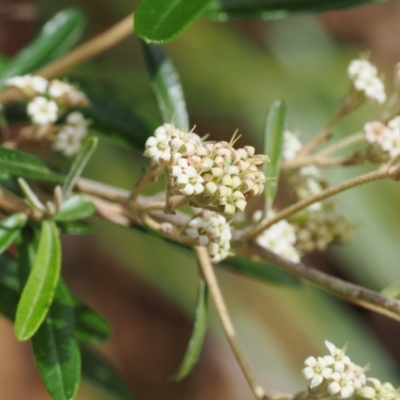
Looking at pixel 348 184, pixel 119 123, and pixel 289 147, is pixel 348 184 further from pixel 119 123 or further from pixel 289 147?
pixel 119 123

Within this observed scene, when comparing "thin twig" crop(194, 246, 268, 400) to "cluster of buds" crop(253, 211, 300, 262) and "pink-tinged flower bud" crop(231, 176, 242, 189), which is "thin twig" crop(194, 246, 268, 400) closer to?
"cluster of buds" crop(253, 211, 300, 262)

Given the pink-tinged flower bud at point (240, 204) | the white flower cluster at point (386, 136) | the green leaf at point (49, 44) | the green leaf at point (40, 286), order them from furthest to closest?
the green leaf at point (49, 44) < the white flower cluster at point (386, 136) < the green leaf at point (40, 286) < the pink-tinged flower bud at point (240, 204)

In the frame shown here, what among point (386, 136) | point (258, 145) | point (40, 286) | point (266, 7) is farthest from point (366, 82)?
point (258, 145)

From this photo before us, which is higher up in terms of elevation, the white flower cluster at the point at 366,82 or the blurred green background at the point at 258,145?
the white flower cluster at the point at 366,82

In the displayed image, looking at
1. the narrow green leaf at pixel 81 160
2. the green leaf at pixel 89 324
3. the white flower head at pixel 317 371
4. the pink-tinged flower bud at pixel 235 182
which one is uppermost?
the pink-tinged flower bud at pixel 235 182

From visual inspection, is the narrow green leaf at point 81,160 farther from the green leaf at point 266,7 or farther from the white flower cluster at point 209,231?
the green leaf at point 266,7

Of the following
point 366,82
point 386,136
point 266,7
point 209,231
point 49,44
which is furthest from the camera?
point 49,44

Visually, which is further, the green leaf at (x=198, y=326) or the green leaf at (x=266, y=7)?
the green leaf at (x=266, y=7)

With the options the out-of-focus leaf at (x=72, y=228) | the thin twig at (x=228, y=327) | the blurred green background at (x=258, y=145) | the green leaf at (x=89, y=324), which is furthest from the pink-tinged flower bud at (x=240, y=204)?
the blurred green background at (x=258, y=145)

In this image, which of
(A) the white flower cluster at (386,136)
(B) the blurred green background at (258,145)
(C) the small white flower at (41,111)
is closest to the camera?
(A) the white flower cluster at (386,136)
